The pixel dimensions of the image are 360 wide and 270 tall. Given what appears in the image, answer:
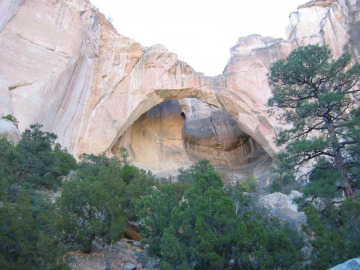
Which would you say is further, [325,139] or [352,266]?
[325,139]

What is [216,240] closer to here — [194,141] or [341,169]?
[341,169]

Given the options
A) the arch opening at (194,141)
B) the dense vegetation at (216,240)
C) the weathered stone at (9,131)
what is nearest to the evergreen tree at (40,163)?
the weathered stone at (9,131)

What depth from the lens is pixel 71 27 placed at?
782 inches

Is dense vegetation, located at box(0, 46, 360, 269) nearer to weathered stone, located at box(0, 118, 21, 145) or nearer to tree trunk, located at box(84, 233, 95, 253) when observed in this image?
tree trunk, located at box(84, 233, 95, 253)

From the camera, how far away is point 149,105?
76.8 ft

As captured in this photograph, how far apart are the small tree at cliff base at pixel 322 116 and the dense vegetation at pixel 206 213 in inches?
1.2

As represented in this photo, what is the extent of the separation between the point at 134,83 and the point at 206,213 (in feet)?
57.4

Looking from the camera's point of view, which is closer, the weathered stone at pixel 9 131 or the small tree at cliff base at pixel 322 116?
the small tree at cliff base at pixel 322 116

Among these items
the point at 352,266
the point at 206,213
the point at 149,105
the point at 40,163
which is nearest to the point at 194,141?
the point at 149,105

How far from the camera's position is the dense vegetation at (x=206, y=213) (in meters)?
5.54

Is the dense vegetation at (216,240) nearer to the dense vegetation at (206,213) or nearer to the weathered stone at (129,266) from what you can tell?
the dense vegetation at (206,213)

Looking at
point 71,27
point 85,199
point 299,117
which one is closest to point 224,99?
point 71,27

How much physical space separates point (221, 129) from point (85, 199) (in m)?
22.0

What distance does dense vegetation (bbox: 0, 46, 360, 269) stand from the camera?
5.54 m
